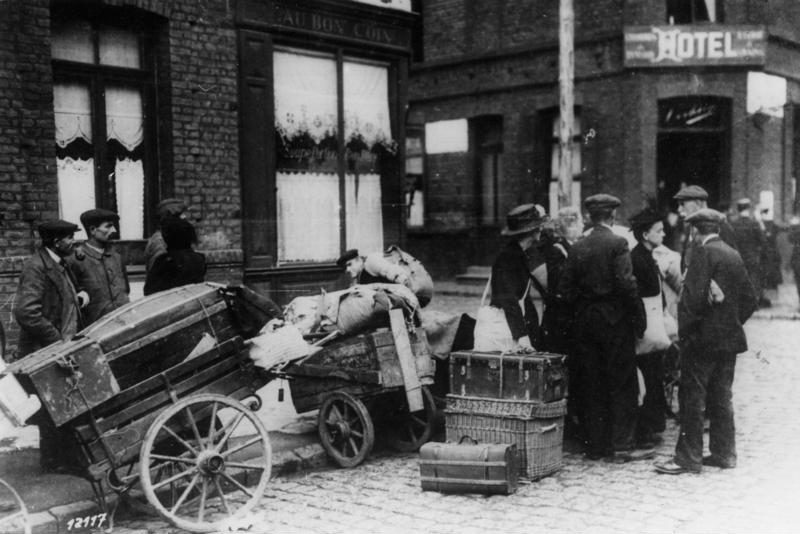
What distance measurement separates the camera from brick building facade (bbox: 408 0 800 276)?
56.5ft

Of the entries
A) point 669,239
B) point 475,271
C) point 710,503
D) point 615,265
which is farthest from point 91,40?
point 475,271

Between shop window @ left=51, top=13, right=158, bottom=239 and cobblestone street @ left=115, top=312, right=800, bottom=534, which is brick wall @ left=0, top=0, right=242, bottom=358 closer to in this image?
shop window @ left=51, top=13, right=158, bottom=239

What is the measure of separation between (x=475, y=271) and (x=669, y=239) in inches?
236

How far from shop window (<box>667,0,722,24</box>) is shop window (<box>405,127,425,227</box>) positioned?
6980 millimetres

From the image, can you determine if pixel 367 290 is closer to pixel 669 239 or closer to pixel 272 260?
pixel 272 260

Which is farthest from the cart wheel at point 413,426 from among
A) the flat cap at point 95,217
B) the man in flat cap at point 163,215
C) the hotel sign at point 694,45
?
the hotel sign at point 694,45

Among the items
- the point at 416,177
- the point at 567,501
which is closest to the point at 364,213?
the point at 567,501

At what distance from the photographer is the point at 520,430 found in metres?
5.95

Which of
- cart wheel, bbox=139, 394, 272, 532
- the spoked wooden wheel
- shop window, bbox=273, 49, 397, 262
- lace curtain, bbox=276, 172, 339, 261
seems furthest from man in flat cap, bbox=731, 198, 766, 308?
the spoked wooden wheel

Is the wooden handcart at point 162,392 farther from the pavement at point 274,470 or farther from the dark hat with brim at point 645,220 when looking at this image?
the dark hat with brim at point 645,220

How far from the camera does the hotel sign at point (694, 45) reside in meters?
17.0

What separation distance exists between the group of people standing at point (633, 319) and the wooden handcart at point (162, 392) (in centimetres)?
226

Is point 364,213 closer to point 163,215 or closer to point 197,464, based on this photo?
point 163,215

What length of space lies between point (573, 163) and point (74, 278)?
1383 centimetres
